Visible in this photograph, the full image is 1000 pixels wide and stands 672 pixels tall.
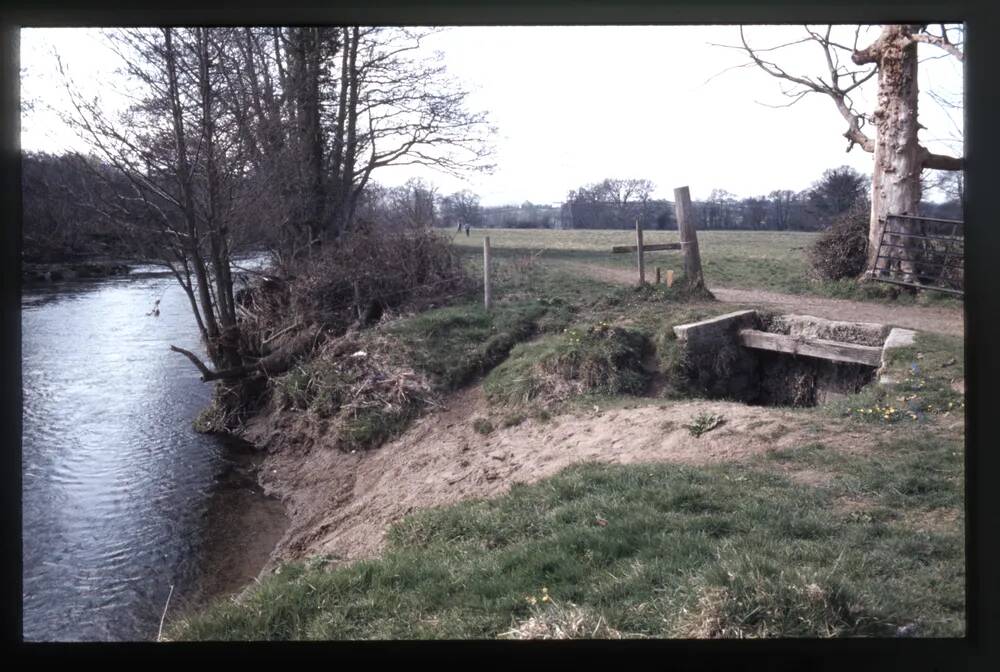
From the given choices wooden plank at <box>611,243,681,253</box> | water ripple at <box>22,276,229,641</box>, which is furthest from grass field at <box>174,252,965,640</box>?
water ripple at <box>22,276,229,641</box>

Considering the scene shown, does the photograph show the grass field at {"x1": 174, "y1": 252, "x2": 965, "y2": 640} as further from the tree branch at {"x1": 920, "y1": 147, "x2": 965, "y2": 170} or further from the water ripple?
the tree branch at {"x1": 920, "y1": 147, "x2": 965, "y2": 170}

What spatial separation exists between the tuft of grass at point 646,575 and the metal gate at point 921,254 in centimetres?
102

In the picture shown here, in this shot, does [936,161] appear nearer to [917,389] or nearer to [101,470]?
[917,389]

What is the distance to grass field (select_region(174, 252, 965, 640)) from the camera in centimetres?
285

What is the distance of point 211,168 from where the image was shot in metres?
5.54

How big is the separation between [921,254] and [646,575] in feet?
8.81

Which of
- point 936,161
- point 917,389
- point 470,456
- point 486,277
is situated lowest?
point 470,456

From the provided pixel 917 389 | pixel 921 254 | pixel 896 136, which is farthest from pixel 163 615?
pixel 896 136

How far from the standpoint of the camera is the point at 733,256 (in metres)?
4.92

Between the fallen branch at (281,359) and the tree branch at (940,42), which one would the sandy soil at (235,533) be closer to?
the fallen branch at (281,359)

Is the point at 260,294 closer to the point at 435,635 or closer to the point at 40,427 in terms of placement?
the point at 40,427

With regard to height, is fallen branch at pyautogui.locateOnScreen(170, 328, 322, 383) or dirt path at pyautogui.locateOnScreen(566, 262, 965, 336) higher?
dirt path at pyautogui.locateOnScreen(566, 262, 965, 336)

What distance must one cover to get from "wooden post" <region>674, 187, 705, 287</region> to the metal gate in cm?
110

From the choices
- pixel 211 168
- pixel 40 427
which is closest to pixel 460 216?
pixel 211 168
